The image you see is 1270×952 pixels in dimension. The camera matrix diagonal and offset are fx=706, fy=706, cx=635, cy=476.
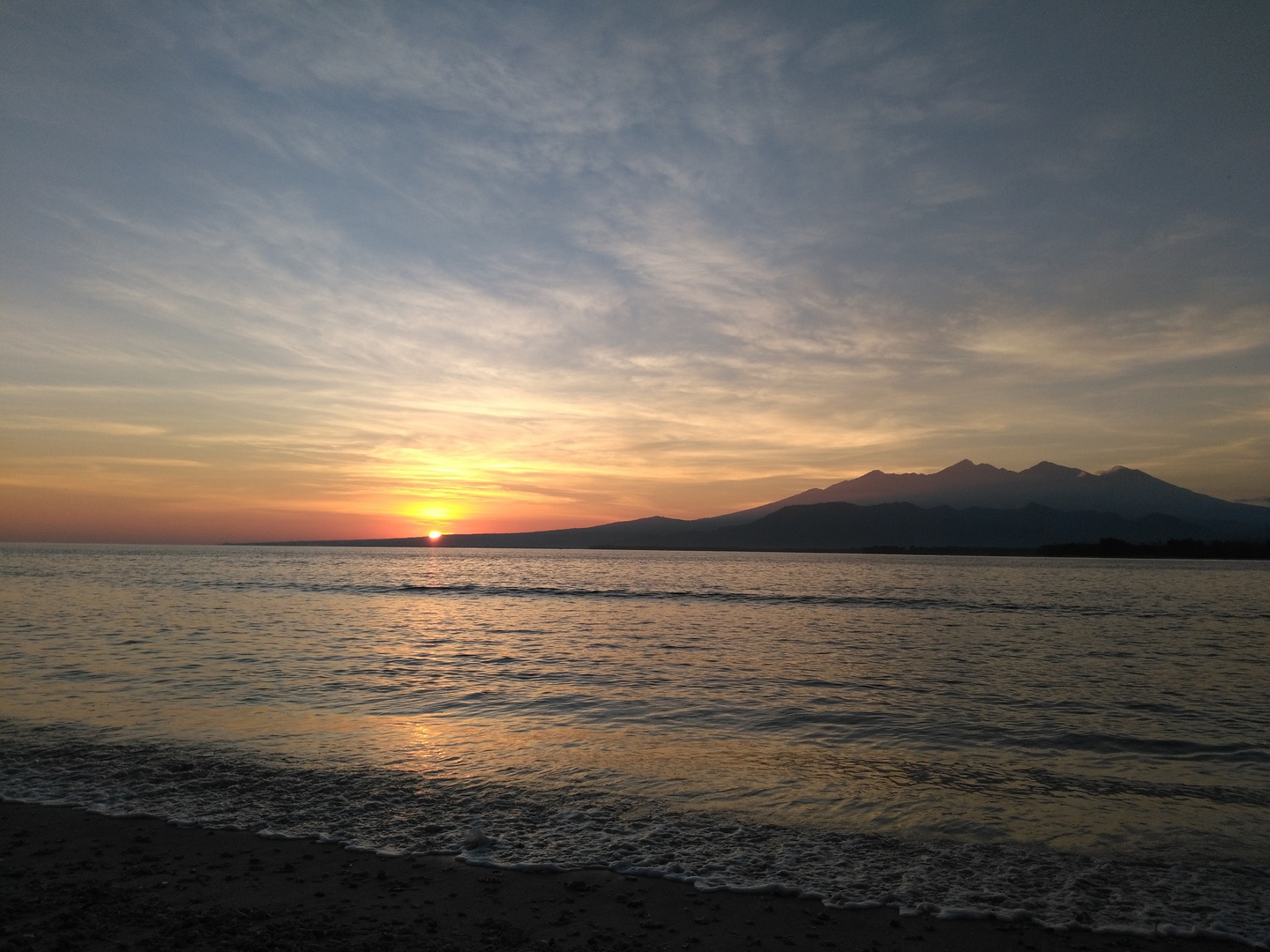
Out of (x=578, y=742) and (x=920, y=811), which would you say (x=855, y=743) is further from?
(x=578, y=742)

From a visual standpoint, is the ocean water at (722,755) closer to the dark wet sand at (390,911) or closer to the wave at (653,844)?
the wave at (653,844)

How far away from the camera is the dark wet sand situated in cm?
691

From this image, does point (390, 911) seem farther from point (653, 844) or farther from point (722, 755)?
point (722, 755)

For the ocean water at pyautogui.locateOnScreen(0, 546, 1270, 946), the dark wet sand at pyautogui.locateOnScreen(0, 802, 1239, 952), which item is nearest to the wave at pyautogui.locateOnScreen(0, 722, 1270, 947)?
the ocean water at pyautogui.locateOnScreen(0, 546, 1270, 946)

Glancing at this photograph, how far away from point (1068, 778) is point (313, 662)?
22.8m

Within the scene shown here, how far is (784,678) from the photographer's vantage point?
23250 millimetres

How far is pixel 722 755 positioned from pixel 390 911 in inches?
313

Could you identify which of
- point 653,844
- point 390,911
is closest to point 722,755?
point 653,844

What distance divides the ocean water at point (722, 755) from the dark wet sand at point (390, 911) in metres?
0.41

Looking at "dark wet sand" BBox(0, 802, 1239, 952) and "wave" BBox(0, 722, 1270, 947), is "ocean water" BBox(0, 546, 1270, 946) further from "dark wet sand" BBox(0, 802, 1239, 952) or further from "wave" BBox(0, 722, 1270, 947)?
"dark wet sand" BBox(0, 802, 1239, 952)

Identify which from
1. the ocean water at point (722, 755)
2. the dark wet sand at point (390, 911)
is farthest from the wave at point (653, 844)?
the dark wet sand at point (390, 911)

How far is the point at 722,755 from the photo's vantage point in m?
14.1

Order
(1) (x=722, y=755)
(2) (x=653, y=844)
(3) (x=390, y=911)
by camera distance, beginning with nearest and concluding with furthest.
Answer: (3) (x=390, y=911) → (2) (x=653, y=844) → (1) (x=722, y=755)

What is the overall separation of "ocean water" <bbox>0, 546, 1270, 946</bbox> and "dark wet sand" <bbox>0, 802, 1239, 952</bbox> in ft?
1.35
